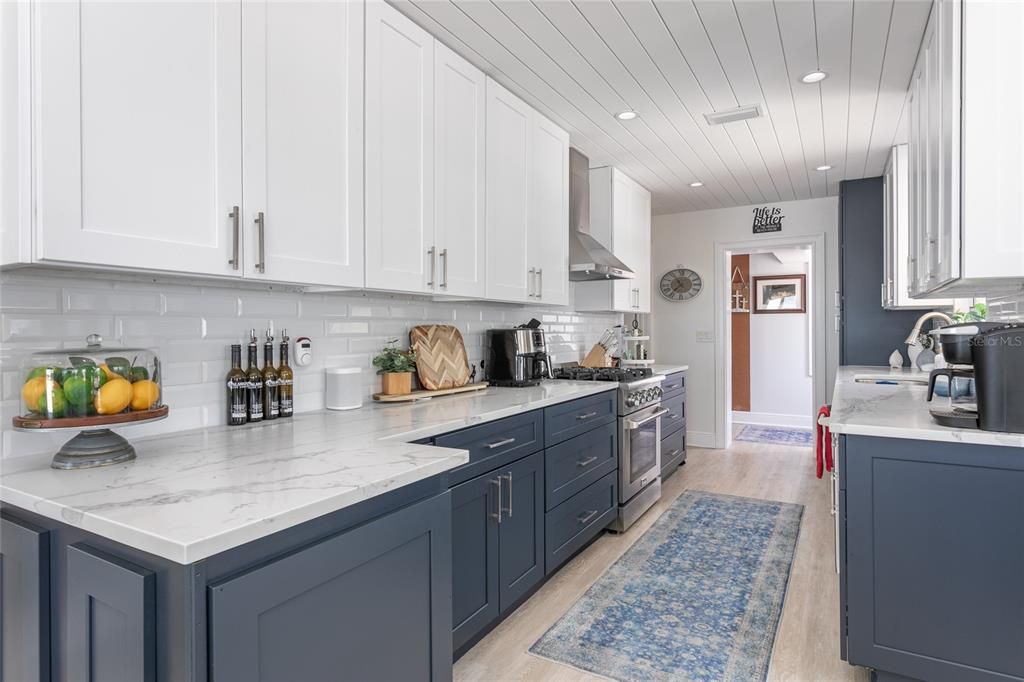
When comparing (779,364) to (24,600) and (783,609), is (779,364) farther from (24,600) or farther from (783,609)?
(24,600)

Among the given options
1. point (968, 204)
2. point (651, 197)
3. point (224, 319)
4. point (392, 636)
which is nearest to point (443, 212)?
point (224, 319)

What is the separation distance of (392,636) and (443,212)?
171 centimetres

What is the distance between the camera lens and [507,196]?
2.96m

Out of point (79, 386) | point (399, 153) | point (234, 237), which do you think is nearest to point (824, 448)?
point (399, 153)

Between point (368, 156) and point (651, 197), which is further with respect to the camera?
point (651, 197)

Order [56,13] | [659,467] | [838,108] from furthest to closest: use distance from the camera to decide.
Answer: [659,467]
[838,108]
[56,13]

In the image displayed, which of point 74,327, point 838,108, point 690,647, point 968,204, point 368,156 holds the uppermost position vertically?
point 838,108

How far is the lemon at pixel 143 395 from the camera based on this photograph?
53.3 inches

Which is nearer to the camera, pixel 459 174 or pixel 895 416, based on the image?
pixel 895 416

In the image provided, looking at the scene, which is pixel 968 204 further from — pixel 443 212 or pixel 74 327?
pixel 74 327

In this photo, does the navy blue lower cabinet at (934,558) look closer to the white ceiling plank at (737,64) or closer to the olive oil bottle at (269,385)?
the white ceiling plank at (737,64)

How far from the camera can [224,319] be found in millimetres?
1924

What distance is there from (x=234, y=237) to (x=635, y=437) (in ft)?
8.60

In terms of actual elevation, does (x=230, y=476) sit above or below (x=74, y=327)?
below
